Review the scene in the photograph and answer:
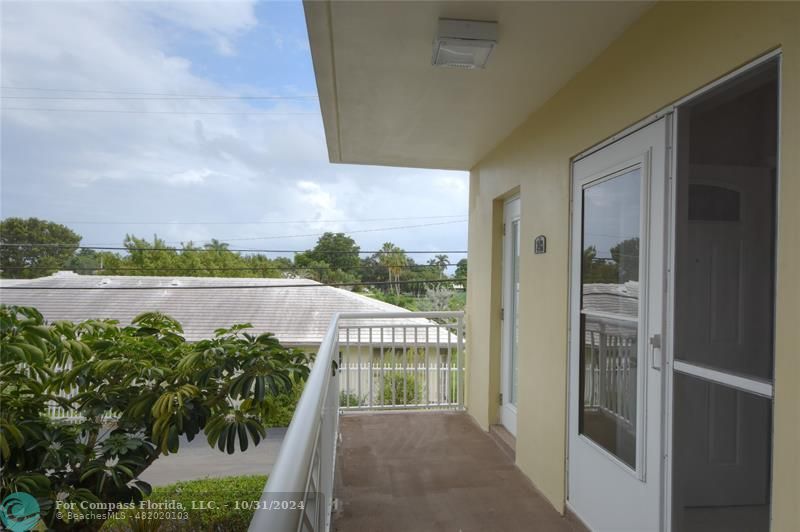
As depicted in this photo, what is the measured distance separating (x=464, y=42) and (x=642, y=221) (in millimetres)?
1070

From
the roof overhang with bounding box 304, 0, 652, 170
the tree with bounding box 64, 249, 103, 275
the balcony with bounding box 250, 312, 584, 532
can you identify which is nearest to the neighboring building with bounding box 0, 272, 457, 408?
the tree with bounding box 64, 249, 103, 275

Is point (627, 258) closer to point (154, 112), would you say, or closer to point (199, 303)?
point (199, 303)

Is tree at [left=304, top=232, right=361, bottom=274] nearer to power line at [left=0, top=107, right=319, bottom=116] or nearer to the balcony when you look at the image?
power line at [left=0, top=107, right=319, bottom=116]

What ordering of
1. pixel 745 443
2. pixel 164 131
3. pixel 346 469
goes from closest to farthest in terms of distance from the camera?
→ pixel 745 443 < pixel 346 469 < pixel 164 131

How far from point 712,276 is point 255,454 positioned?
8.83m

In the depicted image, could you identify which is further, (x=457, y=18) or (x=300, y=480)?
(x=457, y=18)

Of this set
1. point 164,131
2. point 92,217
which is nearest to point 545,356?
point 92,217

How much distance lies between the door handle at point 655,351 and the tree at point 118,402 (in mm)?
1891

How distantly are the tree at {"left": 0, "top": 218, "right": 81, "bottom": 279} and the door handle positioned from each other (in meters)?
18.0

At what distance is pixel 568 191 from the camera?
252cm

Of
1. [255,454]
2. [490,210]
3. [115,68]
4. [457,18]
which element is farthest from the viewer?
[115,68]

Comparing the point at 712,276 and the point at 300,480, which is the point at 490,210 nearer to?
the point at 712,276

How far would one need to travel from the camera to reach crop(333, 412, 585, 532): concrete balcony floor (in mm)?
2479

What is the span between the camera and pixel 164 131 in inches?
1467
